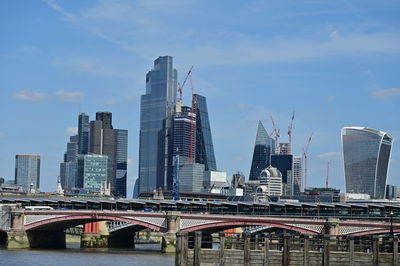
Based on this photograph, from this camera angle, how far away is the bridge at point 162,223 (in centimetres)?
11406

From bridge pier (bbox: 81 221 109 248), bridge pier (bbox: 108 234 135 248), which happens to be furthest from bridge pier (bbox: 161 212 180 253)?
bridge pier (bbox: 108 234 135 248)

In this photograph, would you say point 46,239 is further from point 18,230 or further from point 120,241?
point 120,241

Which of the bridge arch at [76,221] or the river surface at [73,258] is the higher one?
the bridge arch at [76,221]

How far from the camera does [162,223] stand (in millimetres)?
126750

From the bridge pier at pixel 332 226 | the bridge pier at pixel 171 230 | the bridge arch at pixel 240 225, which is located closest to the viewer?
the bridge pier at pixel 332 226

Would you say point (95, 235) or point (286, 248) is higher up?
point (286, 248)

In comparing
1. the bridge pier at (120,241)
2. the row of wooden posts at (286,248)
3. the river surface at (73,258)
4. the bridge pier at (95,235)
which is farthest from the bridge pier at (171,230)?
the row of wooden posts at (286,248)

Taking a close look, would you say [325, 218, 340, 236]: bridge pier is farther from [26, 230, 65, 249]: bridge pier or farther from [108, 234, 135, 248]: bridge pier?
[108, 234, 135, 248]: bridge pier

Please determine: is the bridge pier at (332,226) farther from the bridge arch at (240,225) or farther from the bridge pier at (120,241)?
the bridge pier at (120,241)

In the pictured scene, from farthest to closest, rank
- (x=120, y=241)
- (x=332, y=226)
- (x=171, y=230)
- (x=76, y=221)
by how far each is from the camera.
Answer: (x=120, y=241)
(x=76, y=221)
(x=171, y=230)
(x=332, y=226)

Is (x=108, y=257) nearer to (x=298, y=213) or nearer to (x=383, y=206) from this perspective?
(x=298, y=213)

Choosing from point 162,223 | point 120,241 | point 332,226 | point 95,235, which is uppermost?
point 332,226

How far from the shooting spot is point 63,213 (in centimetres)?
13088

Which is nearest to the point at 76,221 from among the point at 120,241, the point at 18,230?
the point at 18,230
